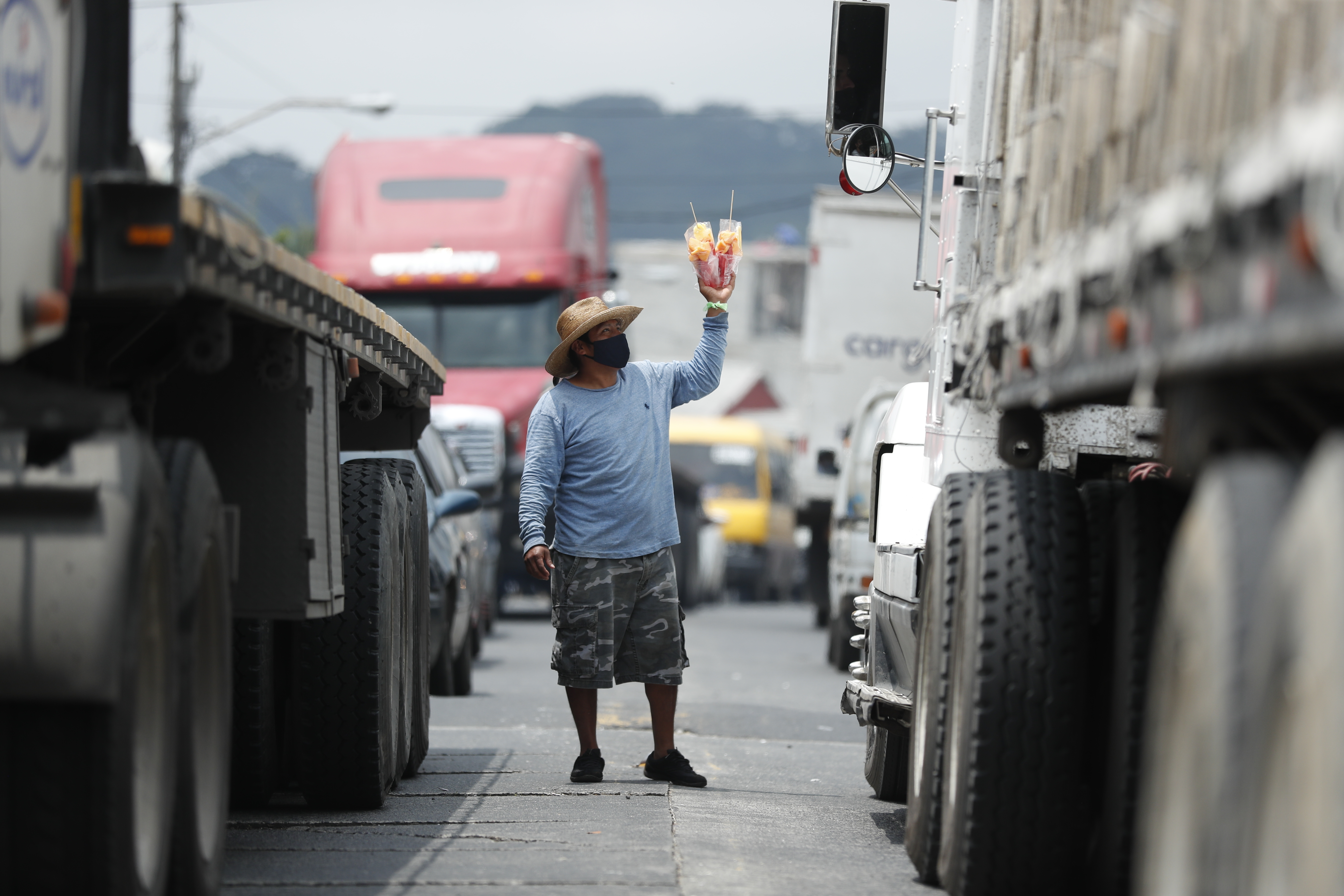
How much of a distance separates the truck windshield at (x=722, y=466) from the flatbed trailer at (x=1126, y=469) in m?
28.2

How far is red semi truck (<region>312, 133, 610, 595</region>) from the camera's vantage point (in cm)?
2039

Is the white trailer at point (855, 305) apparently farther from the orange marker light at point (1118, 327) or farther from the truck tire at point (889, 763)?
the orange marker light at point (1118, 327)

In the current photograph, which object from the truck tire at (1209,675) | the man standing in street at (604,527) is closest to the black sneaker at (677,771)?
the man standing in street at (604,527)

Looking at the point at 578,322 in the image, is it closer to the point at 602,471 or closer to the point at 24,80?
the point at 602,471

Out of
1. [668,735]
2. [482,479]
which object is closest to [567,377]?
[668,735]

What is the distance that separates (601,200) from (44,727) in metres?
20.1

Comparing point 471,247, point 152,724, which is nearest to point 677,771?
point 152,724

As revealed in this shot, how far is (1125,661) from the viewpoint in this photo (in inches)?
189

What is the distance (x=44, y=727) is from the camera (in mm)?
4082

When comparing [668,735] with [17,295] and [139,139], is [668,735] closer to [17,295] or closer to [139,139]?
[139,139]

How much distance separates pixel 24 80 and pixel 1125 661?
2.73 metres

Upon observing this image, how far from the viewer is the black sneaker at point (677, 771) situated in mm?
8023

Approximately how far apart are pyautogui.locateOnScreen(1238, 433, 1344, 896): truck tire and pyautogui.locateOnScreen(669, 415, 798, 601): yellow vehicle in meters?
30.6

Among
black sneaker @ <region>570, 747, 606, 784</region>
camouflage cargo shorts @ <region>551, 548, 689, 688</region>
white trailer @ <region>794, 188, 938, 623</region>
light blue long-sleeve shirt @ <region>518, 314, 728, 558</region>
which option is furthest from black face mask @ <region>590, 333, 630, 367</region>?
white trailer @ <region>794, 188, 938, 623</region>
